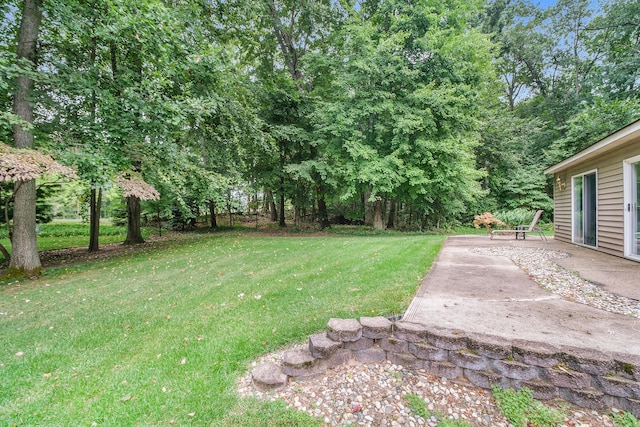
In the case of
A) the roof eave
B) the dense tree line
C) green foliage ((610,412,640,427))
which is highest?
the dense tree line

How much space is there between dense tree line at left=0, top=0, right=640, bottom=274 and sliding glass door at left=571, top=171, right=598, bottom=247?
3225mm

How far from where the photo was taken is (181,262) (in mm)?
6090

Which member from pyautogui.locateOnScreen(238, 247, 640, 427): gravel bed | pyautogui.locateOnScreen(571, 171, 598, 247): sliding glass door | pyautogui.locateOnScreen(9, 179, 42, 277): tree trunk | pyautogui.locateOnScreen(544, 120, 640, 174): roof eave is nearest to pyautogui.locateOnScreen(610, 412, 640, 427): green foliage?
pyautogui.locateOnScreen(238, 247, 640, 427): gravel bed

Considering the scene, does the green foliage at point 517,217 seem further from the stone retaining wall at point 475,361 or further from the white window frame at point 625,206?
the stone retaining wall at point 475,361

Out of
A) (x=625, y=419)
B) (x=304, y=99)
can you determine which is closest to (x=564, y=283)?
(x=625, y=419)

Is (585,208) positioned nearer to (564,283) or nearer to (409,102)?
(564,283)

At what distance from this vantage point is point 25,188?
17.8 ft

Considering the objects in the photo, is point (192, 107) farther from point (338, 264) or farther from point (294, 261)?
point (338, 264)

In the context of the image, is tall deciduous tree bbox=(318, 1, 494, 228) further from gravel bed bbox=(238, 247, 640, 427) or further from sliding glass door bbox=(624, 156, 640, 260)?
gravel bed bbox=(238, 247, 640, 427)

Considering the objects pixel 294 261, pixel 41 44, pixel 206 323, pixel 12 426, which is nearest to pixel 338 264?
pixel 294 261

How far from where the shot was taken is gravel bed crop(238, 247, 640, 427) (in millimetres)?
1795

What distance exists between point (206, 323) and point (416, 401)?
214 cm

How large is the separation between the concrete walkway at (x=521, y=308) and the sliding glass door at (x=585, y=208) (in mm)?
2159

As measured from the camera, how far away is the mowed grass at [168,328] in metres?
1.82
